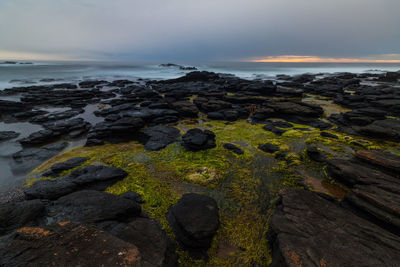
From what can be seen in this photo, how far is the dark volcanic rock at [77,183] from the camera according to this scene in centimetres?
453

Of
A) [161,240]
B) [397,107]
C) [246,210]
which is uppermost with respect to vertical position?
[397,107]

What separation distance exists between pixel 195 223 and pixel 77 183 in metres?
3.77

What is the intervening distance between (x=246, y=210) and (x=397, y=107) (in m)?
15.5

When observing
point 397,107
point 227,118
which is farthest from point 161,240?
point 397,107

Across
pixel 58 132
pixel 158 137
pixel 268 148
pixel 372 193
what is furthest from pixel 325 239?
pixel 58 132

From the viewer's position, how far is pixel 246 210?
4422mm

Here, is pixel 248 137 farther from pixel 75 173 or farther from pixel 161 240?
pixel 75 173

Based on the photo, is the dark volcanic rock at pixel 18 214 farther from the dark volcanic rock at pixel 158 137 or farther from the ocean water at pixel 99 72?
the ocean water at pixel 99 72

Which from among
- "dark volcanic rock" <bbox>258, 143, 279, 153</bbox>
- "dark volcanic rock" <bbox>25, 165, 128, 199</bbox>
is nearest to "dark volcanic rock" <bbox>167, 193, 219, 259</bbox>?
"dark volcanic rock" <bbox>25, 165, 128, 199</bbox>

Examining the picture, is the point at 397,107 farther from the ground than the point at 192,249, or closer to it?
farther from the ground

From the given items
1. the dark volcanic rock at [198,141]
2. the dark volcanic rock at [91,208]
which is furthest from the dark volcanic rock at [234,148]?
the dark volcanic rock at [91,208]

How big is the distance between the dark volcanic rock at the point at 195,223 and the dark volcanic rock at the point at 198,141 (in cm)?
333

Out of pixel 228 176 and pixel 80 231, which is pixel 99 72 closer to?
pixel 228 176

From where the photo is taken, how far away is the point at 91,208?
3.60 meters
